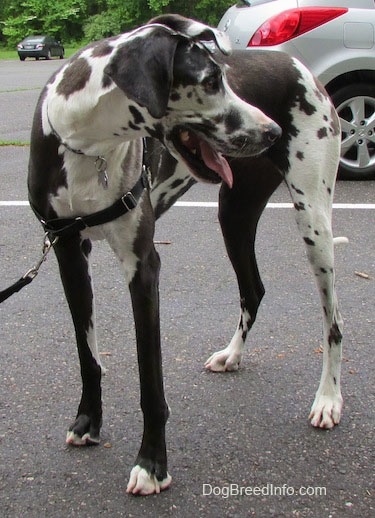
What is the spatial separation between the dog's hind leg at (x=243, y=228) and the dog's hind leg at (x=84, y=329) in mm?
760

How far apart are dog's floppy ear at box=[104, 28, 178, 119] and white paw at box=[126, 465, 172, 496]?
129cm

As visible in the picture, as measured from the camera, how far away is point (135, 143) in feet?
8.77

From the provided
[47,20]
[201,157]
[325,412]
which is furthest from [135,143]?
[47,20]

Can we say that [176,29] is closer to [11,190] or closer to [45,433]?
[45,433]

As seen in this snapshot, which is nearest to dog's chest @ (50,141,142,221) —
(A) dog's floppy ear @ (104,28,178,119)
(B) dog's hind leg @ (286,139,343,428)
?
(A) dog's floppy ear @ (104,28,178,119)

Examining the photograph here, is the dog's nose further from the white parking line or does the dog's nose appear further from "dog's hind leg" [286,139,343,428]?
the white parking line

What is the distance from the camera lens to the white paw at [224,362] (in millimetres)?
3539

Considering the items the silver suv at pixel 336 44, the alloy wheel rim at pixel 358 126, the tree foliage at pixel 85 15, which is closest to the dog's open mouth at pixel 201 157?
the silver suv at pixel 336 44

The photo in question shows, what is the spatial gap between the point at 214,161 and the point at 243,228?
1148 millimetres

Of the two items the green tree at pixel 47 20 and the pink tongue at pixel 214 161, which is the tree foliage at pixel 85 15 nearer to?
the green tree at pixel 47 20

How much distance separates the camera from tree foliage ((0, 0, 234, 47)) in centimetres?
3734

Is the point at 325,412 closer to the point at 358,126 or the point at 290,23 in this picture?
the point at 358,126

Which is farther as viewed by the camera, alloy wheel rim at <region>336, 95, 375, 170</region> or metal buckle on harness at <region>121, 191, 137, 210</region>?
alloy wheel rim at <region>336, 95, 375, 170</region>

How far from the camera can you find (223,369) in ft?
11.6
